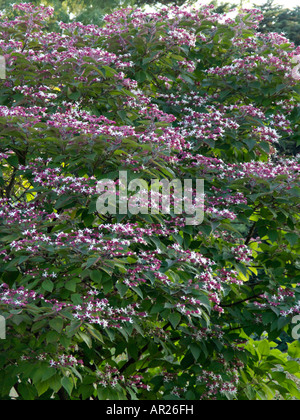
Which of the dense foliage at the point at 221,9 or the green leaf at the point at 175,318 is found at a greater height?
the dense foliage at the point at 221,9

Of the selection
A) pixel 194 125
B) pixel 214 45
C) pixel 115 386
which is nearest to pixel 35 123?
pixel 194 125

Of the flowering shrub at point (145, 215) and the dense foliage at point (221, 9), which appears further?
the dense foliage at point (221, 9)

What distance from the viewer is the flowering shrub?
10.6ft

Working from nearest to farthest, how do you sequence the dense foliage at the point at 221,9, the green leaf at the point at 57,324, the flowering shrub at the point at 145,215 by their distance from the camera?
the green leaf at the point at 57,324, the flowering shrub at the point at 145,215, the dense foliage at the point at 221,9

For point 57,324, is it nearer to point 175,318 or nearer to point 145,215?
point 175,318

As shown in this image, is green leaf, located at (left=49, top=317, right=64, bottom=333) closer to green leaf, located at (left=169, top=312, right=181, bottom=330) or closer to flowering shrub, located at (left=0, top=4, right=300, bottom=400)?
flowering shrub, located at (left=0, top=4, right=300, bottom=400)

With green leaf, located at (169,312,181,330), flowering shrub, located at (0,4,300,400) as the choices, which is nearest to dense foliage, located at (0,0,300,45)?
flowering shrub, located at (0,4,300,400)

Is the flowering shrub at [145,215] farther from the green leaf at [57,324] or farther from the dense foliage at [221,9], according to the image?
the dense foliage at [221,9]

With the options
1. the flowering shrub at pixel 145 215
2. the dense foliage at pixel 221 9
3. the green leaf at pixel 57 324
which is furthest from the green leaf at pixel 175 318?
the dense foliage at pixel 221 9

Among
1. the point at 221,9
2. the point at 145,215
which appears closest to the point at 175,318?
the point at 145,215

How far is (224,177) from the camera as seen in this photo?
4215 mm

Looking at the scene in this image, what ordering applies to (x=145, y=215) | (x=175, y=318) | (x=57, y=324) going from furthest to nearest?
(x=145, y=215), (x=175, y=318), (x=57, y=324)

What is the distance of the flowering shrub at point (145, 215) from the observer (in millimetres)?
3217

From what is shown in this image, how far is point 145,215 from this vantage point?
3410 millimetres
